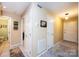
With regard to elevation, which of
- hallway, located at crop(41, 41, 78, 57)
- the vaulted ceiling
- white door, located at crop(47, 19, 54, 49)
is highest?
the vaulted ceiling

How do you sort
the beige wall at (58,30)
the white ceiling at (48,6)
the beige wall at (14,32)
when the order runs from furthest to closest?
the beige wall at (14,32) < the beige wall at (58,30) < the white ceiling at (48,6)

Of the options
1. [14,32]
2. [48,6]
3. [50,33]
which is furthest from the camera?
[14,32]

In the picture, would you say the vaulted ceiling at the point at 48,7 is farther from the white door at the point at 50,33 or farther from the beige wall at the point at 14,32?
the white door at the point at 50,33

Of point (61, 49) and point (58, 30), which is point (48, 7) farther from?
point (61, 49)

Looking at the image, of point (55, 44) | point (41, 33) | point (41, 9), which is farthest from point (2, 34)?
point (55, 44)

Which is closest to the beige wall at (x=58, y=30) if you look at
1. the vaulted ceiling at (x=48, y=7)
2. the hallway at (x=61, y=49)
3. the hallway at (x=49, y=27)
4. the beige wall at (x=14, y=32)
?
the hallway at (x=49, y=27)

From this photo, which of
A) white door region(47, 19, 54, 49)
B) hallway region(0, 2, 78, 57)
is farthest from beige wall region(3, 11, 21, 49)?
white door region(47, 19, 54, 49)

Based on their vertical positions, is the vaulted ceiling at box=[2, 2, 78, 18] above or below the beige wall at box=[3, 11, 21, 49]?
above

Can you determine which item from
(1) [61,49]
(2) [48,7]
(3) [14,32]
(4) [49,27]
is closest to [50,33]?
(4) [49,27]

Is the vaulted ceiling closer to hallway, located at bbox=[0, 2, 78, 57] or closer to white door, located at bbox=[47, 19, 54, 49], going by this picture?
hallway, located at bbox=[0, 2, 78, 57]

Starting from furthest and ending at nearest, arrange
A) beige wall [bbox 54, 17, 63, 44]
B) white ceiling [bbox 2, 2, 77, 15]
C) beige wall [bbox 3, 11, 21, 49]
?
beige wall [bbox 3, 11, 21, 49] → beige wall [bbox 54, 17, 63, 44] → white ceiling [bbox 2, 2, 77, 15]

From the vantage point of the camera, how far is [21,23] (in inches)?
78.8

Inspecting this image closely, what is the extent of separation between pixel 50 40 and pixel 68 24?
501 millimetres

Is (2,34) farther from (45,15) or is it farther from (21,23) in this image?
(45,15)
